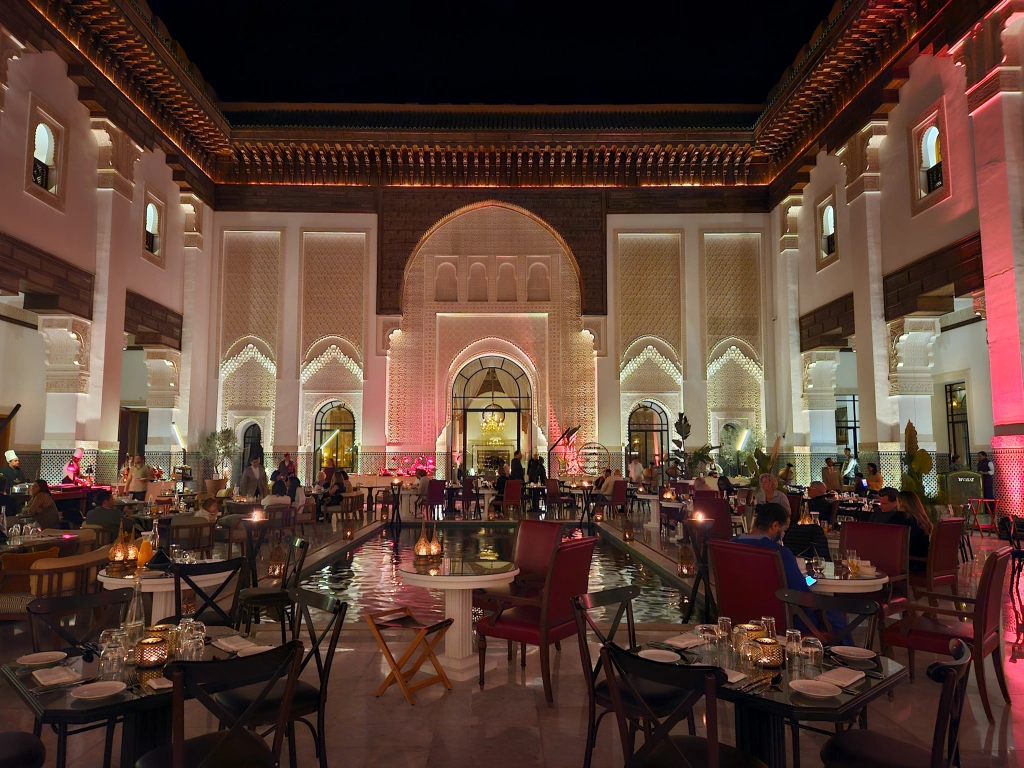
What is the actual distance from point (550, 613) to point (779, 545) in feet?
4.23

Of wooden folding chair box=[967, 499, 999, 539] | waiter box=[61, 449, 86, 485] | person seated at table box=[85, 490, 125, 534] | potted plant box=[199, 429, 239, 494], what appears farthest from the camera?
potted plant box=[199, 429, 239, 494]

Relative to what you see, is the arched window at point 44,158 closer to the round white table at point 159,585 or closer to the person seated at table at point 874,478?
the round white table at point 159,585

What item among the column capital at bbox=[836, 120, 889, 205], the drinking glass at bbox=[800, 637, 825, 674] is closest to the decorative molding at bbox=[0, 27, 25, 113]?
the drinking glass at bbox=[800, 637, 825, 674]

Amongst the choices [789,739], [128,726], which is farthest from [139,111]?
[789,739]

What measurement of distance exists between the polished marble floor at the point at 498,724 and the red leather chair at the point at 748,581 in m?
0.52

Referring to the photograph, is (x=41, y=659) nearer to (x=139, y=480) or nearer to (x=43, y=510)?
(x=43, y=510)

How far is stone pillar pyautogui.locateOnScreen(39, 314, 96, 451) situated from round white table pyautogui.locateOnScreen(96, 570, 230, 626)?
876cm

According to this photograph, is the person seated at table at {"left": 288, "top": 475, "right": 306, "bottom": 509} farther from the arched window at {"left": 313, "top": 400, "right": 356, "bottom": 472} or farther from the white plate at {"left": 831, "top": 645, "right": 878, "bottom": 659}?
the white plate at {"left": 831, "top": 645, "right": 878, "bottom": 659}

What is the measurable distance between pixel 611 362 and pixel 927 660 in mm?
12266

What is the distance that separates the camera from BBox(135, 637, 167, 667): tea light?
95.6 inches

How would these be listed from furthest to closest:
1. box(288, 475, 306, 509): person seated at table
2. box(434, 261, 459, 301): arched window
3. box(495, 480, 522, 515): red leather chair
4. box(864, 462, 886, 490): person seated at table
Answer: box(434, 261, 459, 301): arched window, box(495, 480, 522, 515): red leather chair, box(288, 475, 306, 509): person seated at table, box(864, 462, 886, 490): person seated at table

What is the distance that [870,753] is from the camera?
223cm

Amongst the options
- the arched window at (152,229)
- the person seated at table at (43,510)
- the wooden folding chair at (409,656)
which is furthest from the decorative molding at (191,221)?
the wooden folding chair at (409,656)

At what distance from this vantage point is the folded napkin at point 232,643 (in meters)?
2.63
